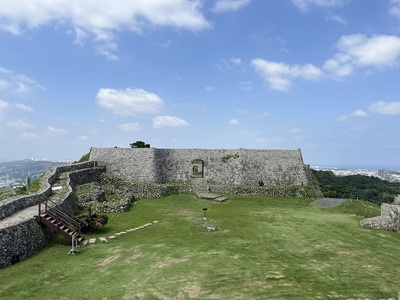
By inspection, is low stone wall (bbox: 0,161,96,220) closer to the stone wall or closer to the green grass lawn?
the stone wall

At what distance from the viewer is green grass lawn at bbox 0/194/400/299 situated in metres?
9.98

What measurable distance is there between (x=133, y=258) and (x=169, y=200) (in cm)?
1638

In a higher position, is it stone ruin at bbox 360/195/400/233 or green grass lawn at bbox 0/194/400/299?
stone ruin at bbox 360/195/400/233

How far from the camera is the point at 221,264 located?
39.1 feet

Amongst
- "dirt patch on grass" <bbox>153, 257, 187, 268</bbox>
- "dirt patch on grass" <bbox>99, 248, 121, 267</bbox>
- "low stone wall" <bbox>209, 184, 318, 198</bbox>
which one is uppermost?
"low stone wall" <bbox>209, 184, 318, 198</bbox>

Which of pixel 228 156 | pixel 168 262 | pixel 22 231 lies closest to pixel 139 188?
pixel 228 156

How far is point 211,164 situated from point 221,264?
82.3 feet

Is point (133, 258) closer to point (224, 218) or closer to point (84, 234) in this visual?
point (84, 234)

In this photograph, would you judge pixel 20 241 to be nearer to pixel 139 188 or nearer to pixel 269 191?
pixel 139 188

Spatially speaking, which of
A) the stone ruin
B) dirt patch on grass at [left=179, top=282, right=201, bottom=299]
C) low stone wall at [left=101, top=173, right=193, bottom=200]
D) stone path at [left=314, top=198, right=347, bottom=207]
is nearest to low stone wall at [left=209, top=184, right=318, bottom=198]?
stone path at [left=314, top=198, right=347, bottom=207]

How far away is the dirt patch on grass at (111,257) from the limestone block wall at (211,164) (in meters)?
19.9

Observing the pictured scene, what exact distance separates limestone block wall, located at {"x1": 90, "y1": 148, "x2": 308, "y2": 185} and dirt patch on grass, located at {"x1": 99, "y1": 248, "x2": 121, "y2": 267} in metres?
19.9

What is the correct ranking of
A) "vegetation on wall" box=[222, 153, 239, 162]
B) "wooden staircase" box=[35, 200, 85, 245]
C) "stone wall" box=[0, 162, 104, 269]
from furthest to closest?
"vegetation on wall" box=[222, 153, 239, 162] → "wooden staircase" box=[35, 200, 85, 245] → "stone wall" box=[0, 162, 104, 269]

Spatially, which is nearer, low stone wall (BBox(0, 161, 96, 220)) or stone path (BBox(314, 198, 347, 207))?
low stone wall (BBox(0, 161, 96, 220))
